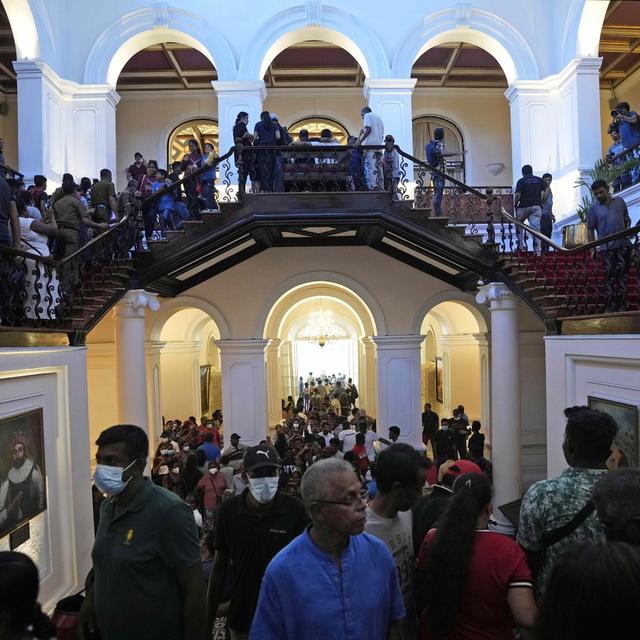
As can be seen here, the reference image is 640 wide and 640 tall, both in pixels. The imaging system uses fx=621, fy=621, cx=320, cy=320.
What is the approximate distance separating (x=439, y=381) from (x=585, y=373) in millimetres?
14086

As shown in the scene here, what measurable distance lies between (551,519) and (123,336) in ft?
28.1

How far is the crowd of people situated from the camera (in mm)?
2391

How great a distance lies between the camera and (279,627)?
239 cm

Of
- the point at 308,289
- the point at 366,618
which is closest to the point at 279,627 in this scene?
the point at 366,618

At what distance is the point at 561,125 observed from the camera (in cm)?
1407

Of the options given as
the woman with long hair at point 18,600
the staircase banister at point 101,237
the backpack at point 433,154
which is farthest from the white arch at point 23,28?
the woman with long hair at point 18,600

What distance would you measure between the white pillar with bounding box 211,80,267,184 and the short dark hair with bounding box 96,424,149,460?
38.1 feet

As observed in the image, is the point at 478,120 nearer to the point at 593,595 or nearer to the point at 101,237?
the point at 101,237

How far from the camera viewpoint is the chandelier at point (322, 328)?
94.1 ft

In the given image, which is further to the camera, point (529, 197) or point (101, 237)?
point (529, 197)

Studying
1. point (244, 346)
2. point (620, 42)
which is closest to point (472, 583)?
point (244, 346)

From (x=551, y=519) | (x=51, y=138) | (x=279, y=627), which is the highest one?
(x=51, y=138)

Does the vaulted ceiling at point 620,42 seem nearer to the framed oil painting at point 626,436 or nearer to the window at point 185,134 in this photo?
the window at point 185,134

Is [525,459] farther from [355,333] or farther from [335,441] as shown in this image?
[355,333]
